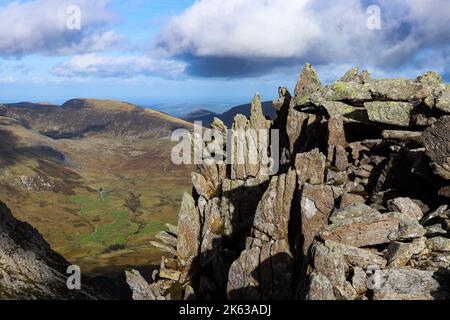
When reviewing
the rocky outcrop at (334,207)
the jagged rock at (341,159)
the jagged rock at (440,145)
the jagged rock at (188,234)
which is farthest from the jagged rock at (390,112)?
the jagged rock at (188,234)

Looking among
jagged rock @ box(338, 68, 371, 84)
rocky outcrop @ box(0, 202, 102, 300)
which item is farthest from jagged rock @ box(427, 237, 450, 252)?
rocky outcrop @ box(0, 202, 102, 300)

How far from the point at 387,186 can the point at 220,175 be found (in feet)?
104

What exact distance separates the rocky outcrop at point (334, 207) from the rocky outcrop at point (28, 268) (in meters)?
26.5

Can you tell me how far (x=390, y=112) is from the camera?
140ft

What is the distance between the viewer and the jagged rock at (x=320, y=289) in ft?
80.8

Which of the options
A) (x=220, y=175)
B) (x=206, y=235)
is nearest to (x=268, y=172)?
(x=220, y=175)

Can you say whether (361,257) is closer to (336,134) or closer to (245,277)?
(245,277)

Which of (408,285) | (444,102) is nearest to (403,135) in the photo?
(444,102)

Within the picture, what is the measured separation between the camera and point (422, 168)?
3581 cm

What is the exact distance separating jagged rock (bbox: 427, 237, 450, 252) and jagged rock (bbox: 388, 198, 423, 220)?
17.2 feet

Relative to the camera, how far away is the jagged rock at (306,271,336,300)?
80.8 feet

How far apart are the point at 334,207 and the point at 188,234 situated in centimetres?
2647

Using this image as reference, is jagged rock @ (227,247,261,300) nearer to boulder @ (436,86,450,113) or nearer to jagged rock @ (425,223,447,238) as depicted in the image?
jagged rock @ (425,223,447,238)
